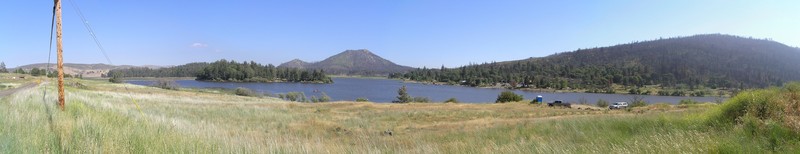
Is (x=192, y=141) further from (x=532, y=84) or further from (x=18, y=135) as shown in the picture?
(x=532, y=84)

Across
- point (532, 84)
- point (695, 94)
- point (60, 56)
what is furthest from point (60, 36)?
point (532, 84)

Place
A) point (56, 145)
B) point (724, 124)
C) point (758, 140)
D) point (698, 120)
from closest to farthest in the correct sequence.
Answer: point (56, 145) < point (758, 140) < point (724, 124) < point (698, 120)

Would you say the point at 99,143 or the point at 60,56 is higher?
the point at 60,56

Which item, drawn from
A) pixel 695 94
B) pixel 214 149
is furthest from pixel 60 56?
pixel 695 94

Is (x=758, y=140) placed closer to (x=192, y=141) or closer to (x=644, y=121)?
(x=644, y=121)

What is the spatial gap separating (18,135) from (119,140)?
3.45ft

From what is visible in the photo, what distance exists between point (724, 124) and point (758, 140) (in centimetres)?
295

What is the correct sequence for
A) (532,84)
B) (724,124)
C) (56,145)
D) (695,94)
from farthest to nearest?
(532,84)
(695,94)
(724,124)
(56,145)

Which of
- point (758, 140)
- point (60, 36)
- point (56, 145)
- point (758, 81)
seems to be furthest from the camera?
point (758, 81)

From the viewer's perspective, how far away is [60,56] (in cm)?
1238

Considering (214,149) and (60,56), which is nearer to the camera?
(214,149)

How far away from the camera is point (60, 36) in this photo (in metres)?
12.3

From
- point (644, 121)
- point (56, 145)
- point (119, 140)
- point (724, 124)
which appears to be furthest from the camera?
point (644, 121)

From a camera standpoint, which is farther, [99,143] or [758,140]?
[758,140]
